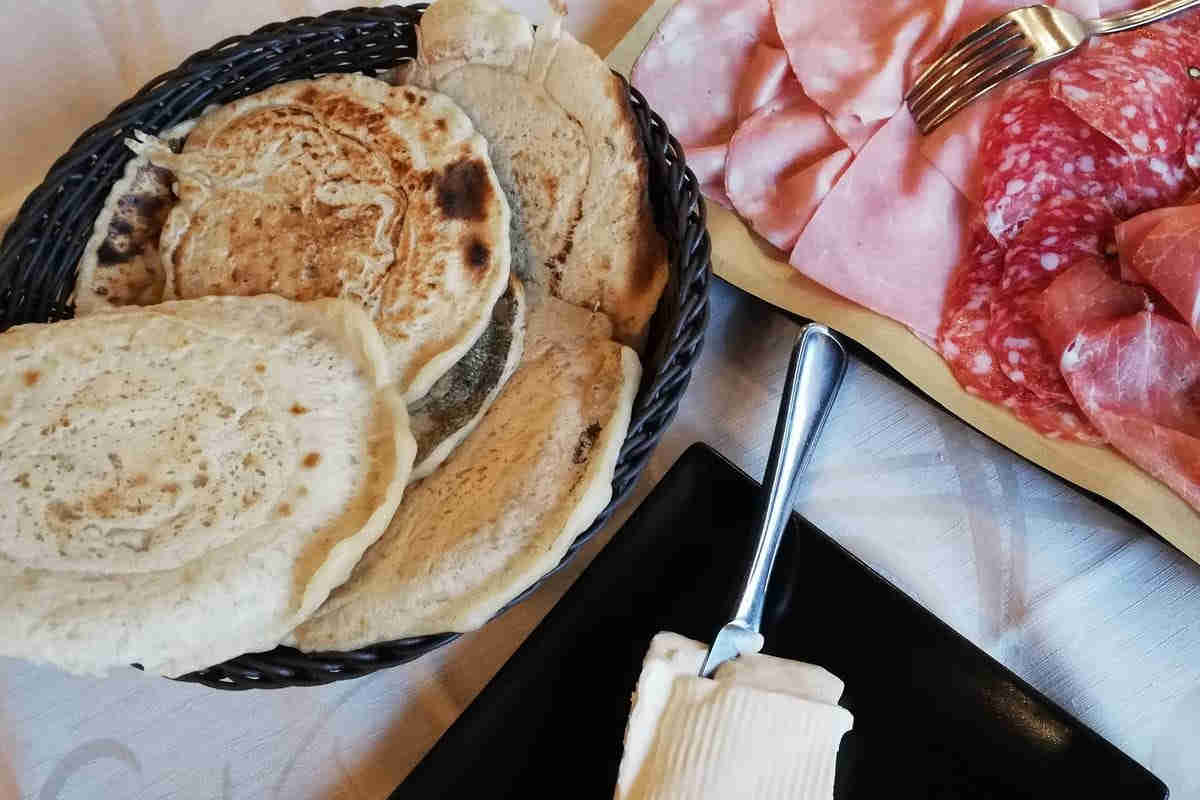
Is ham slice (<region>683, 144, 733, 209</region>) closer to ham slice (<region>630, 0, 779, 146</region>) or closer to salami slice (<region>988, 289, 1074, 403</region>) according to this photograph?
ham slice (<region>630, 0, 779, 146</region>)

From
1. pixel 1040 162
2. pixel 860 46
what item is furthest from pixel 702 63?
pixel 1040 162

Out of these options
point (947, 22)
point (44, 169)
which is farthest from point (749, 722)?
point (44, 169)

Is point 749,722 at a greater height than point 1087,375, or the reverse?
point 1087,375

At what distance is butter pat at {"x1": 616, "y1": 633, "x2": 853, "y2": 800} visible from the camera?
79 cm

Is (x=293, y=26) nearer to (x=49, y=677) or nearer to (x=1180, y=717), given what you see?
(x=49, y=677)

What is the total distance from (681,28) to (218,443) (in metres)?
0.73

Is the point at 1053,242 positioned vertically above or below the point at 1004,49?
below

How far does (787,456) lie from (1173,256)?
1.36ft

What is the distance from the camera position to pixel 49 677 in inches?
38.0

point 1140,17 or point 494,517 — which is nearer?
point 494,517

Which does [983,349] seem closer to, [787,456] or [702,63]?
[787,456]

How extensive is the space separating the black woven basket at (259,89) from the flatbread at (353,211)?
0.13ft

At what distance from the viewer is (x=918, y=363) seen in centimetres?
98

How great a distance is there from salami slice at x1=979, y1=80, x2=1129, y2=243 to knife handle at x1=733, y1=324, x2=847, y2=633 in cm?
23
